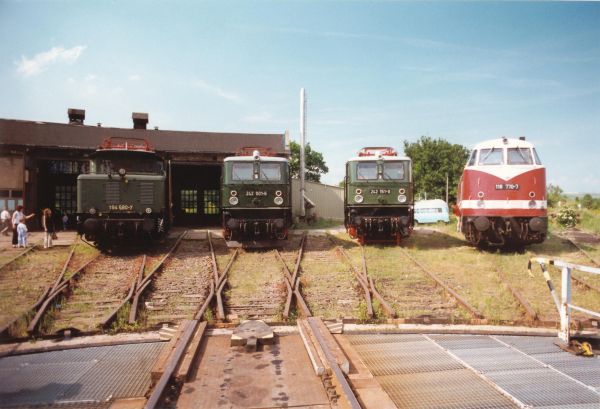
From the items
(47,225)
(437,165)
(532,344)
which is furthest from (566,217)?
(437,165)

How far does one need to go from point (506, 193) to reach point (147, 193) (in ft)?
32.2

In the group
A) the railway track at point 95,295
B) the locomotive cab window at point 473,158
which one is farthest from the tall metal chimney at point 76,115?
the locomotive cab window at point 473,158

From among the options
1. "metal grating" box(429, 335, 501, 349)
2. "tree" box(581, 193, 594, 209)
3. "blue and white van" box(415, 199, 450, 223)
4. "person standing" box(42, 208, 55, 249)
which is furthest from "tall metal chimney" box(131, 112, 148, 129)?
"tree" box(581, 193, 594, 209)

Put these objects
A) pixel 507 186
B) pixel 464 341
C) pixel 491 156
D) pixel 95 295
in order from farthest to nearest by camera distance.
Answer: pixel 491 156
pixel 507 186
pixel 95 295
pixel 464 341

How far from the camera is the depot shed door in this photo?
2433 cm

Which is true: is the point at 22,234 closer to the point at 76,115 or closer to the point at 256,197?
the point at 256,197

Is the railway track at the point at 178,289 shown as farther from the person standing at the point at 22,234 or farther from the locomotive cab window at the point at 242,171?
the person standing at the point at 22,234

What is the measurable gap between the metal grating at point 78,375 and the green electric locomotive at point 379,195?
847cm

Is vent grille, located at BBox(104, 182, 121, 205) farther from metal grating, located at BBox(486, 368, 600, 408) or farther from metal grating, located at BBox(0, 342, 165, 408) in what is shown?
metal grating, located at BBox(486, 368, 600, 408)

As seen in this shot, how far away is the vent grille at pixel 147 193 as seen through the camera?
1120cm

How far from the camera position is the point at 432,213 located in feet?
92.3

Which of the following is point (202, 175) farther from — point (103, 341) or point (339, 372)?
point (339, 372)

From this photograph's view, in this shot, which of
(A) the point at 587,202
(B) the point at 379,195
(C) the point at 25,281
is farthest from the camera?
(A) the point at 587,202

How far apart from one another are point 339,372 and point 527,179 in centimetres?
921
